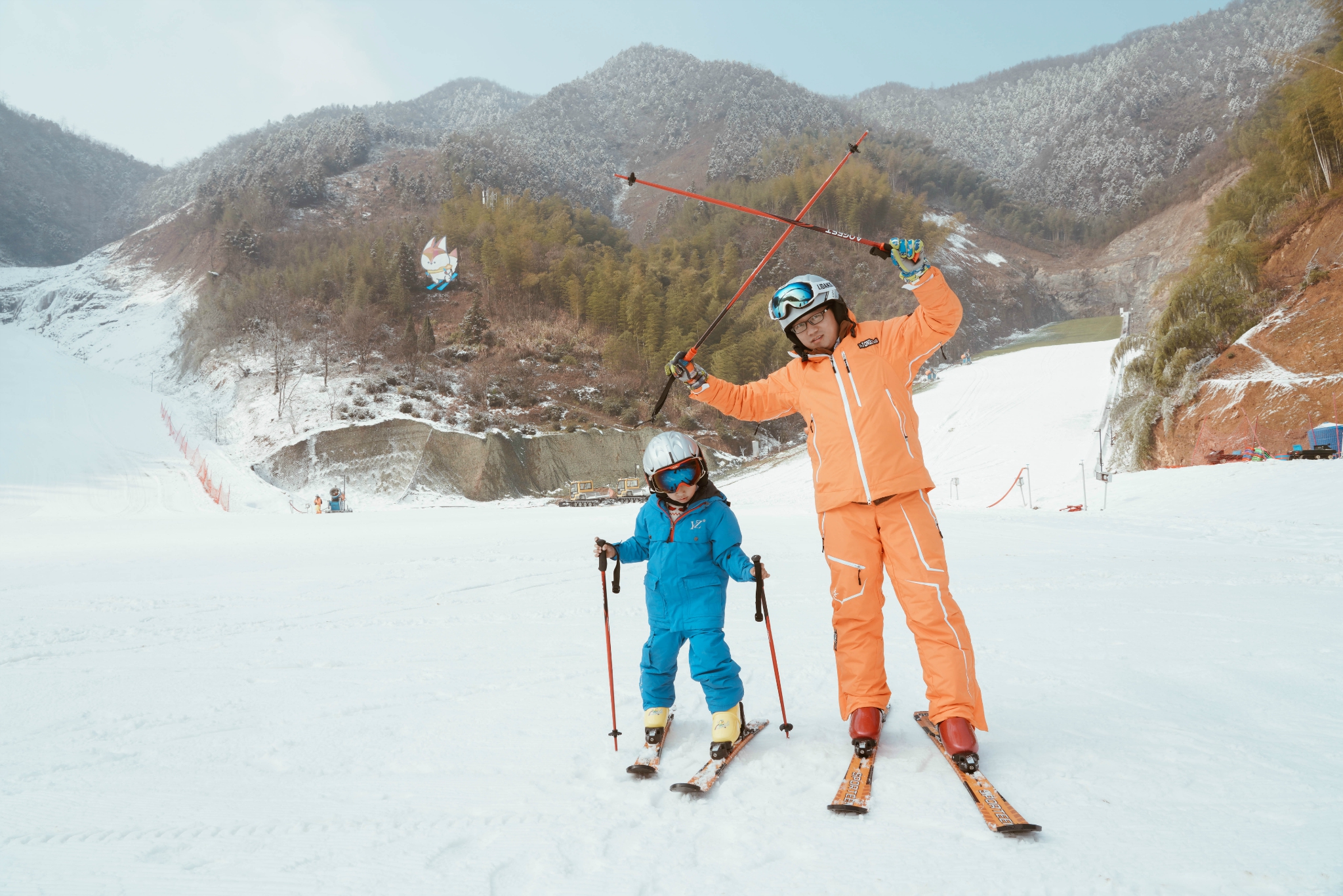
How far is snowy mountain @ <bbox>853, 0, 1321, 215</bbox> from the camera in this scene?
8225cm

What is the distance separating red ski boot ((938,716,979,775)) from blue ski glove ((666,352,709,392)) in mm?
1635

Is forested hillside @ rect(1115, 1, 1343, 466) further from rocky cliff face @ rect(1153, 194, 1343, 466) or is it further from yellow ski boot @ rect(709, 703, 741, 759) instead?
yellow ski boot @ rect(709, 703, 741, 759)

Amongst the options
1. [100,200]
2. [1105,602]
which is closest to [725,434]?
[1105,602]

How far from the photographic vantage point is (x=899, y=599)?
2.51m

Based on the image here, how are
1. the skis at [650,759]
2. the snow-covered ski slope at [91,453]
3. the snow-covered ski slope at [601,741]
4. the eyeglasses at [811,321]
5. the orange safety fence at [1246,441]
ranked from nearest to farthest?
the snow-covered ski slope at [601,741] → the skis at [650,759] → the eyeglasses at [811,321] → the orange safety fence at [1246,441] → the snow-covered ski slope at [91,453]

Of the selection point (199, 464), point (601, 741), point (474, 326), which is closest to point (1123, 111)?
point (474, 326)

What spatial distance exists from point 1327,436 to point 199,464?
2992 centimetres

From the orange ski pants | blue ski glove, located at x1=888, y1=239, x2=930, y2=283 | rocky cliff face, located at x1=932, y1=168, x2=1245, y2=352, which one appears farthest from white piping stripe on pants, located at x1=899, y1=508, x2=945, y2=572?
rocky cliff face, located at x1=932, y1=168, x2=1245, y2=352

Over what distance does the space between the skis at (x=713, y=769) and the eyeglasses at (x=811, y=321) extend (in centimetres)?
167

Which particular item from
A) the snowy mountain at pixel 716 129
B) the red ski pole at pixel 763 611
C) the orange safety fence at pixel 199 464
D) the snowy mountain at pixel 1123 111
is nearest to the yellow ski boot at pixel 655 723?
the red ski pole at pixel 763 611

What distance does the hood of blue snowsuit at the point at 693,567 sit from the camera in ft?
9.14

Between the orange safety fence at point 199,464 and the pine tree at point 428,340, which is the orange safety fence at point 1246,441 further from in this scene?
the pine tree at point 428,340

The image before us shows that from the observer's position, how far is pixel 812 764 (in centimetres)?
254

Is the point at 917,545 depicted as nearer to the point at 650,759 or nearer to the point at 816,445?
the point at 816,445
